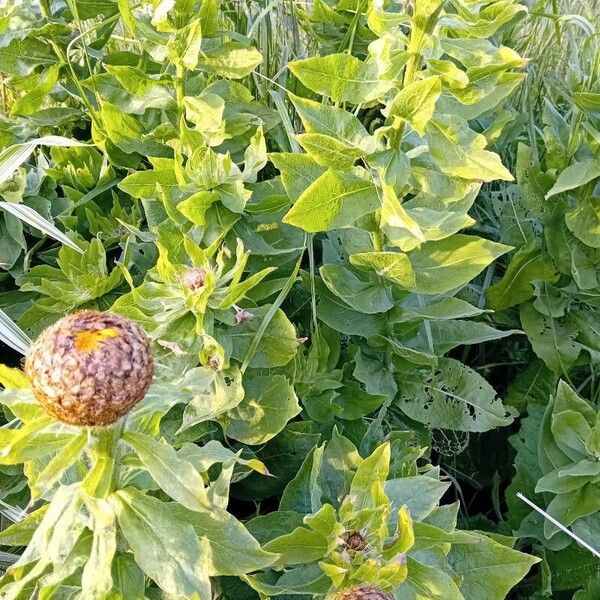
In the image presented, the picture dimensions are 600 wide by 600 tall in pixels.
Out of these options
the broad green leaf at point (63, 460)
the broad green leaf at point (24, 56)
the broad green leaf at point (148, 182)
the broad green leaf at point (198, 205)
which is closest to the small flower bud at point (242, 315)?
the broad green leaf at point (198, 205)

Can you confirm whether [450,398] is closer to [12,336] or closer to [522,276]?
[522,276]

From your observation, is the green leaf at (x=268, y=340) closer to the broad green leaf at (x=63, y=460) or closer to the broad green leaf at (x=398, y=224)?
the broad green leaf at (x=398, y=224)

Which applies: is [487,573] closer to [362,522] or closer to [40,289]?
[362,522]

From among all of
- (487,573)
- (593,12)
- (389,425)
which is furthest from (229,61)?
(593,12)

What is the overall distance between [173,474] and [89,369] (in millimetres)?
154

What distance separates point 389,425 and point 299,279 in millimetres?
313

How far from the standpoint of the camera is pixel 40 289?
1.29 metres

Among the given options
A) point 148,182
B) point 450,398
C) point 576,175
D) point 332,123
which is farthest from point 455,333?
point 148,182

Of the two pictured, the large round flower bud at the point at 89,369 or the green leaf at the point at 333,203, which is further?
the green leaf at the point at 333,203

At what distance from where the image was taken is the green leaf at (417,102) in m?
0.93

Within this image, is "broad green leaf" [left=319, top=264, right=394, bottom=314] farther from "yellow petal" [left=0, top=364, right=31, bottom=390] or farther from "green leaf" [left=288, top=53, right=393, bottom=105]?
"yellow petal" [left=0, top=364, right=31, bottom=390]

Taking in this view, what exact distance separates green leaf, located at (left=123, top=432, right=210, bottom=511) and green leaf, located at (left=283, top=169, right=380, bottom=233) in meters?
0.37

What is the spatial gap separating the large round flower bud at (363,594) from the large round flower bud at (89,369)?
32 centimetres

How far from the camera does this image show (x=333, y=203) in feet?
3.46
